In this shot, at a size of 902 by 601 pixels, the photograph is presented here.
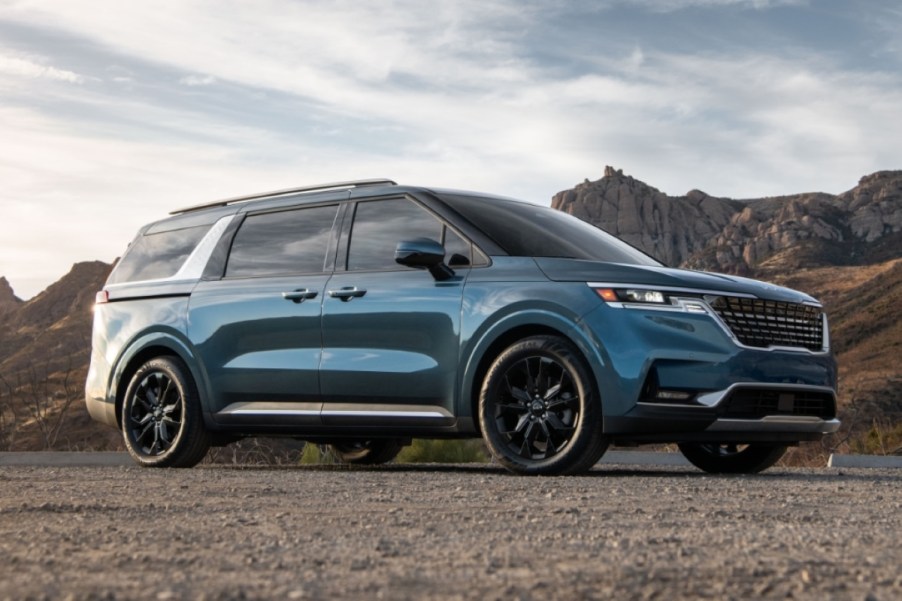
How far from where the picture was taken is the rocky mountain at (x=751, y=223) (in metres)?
137

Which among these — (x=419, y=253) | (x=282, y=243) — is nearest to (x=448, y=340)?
(x=419, y=253)

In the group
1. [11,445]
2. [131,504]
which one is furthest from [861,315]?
[131,504]

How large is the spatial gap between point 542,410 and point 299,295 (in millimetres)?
2067

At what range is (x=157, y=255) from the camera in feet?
31.9

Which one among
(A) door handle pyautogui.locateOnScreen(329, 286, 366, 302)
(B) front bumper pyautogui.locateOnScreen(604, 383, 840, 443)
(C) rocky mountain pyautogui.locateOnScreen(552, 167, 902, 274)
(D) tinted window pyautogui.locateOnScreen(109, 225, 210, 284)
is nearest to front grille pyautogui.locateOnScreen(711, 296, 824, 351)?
(B) front bumper pyautogui.locateOnScreen(604, 383, 840, 443)

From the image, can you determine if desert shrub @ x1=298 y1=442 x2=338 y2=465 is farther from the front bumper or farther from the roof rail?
the front bumper

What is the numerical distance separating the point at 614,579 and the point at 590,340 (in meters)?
3.75

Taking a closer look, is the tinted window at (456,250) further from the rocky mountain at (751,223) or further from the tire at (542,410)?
the rocky mountain at (751,223)

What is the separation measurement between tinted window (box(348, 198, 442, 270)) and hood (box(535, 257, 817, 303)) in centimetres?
95

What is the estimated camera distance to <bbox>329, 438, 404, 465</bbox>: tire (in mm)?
10094

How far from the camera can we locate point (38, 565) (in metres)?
3.55

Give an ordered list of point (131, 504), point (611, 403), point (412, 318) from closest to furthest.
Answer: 1. point (131, 504)
2. point (611, 403)
3. point (412, 318)

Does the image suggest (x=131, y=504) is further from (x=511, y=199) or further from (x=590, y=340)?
(x=511, y=199)

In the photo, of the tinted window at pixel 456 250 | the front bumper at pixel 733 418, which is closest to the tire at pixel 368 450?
the tinted window at pixel 456 250
